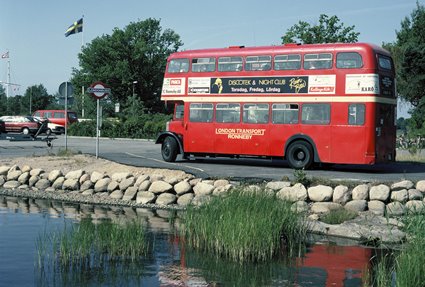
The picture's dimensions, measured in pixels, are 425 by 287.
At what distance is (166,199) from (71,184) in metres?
3.95

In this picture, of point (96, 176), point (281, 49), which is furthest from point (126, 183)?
point (281, 49)

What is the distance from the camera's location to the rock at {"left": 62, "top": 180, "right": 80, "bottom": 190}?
20453 mm

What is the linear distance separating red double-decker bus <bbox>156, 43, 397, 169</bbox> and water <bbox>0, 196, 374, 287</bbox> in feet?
29.0

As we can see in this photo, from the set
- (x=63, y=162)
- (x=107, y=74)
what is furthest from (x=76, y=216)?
(x=107, y=74)

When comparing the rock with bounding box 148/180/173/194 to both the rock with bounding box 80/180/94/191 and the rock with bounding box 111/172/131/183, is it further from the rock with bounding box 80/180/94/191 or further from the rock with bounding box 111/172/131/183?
the rock with bounding box 80/180/94/191

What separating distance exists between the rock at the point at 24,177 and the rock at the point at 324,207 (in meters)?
10.3

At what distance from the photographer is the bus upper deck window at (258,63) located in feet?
74.5

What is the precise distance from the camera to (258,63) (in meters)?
22.9

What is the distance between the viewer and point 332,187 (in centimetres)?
1739

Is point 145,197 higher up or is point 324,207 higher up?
point 324,207

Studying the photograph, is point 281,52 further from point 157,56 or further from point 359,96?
point 157,56

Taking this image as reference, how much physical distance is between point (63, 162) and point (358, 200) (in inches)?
458

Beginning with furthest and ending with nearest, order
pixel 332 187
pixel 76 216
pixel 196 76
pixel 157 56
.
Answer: pixel 157 56
pixel 196 76
pixel 332 187
pixel 76 216

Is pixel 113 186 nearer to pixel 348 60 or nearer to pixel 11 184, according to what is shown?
pixel 11 184
